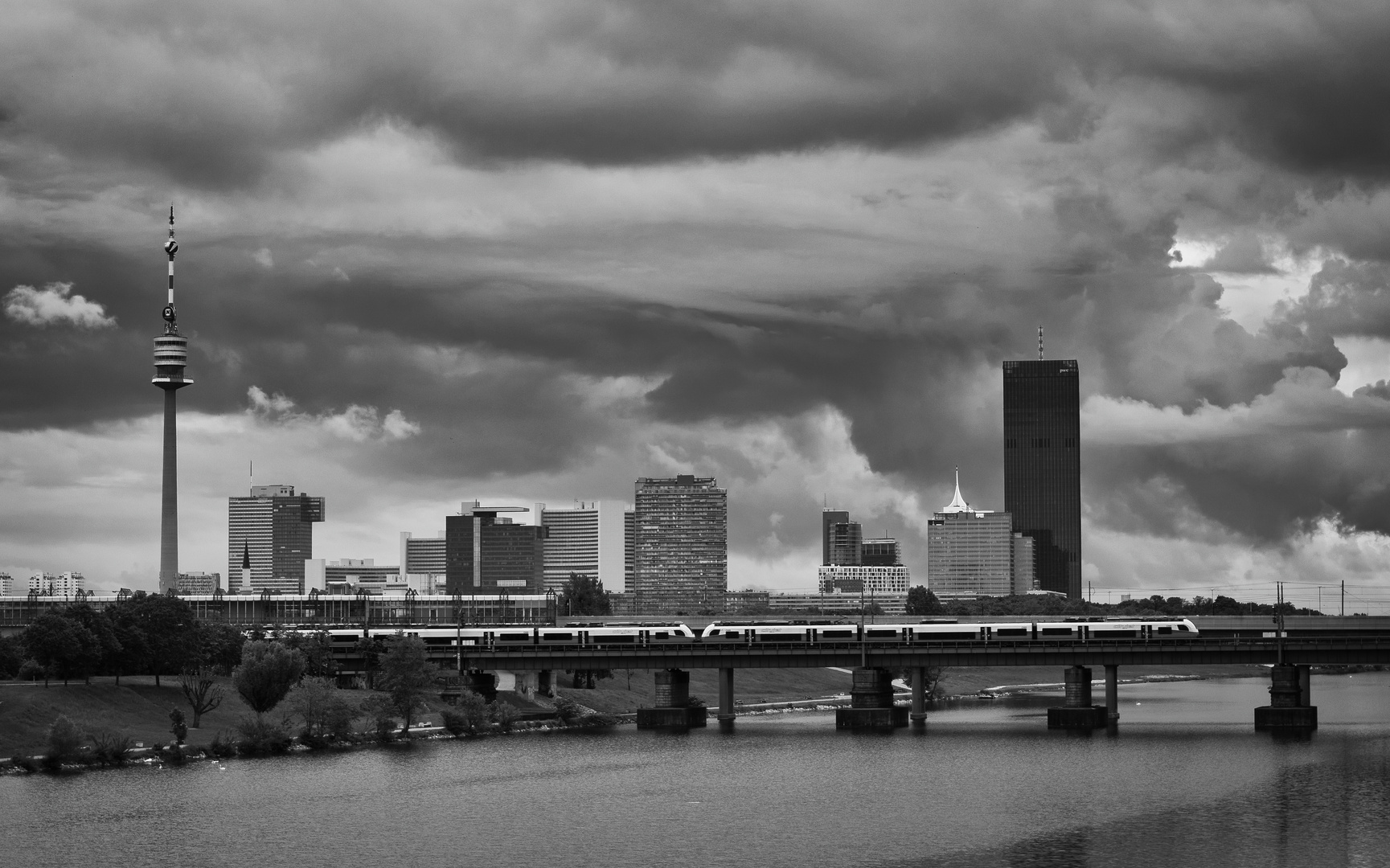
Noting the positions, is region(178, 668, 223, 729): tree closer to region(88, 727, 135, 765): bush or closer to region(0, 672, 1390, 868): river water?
region(0, 672, 1390, 868): river water

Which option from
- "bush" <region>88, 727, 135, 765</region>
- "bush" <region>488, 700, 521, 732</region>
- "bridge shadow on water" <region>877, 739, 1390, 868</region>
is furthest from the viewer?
"bush" <region>488, 700, 521, 732</region>

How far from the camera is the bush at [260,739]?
15850cm

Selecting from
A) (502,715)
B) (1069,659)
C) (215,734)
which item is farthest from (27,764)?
(1069,659)

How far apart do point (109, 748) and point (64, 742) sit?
586cm

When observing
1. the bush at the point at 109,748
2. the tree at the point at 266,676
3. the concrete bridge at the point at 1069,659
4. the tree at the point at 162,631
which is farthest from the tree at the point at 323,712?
the concrete bridge at the point at 1069,659

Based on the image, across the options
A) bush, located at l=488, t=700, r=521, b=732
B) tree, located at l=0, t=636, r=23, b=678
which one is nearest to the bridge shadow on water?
bush, located at l=488, t=700, r=521, b=732

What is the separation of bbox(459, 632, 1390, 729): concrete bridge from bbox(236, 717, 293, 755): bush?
46393 millimetres

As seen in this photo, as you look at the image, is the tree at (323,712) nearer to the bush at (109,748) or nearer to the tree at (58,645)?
the bush at (109,748)

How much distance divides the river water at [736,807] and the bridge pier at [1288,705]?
1567 centimetres

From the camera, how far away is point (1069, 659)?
193 m

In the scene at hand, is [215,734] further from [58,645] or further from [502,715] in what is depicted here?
[502,715]

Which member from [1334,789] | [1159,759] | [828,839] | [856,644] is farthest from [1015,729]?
[828,839]

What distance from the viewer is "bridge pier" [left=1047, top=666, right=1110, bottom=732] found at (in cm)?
19275

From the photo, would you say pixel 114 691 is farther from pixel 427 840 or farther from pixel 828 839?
pixel 828 839
